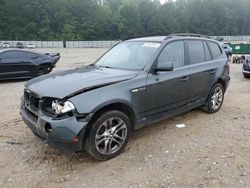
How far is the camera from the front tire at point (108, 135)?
359 centimetres

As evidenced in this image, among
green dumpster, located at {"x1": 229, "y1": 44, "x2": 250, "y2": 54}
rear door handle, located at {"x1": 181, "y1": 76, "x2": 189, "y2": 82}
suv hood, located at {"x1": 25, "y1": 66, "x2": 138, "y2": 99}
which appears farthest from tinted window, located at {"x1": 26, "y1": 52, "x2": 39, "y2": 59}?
green dumpster, located at {"x1": 229, "y1": 44, "x2": 250, "y2": 54}

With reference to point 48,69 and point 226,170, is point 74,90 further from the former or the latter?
point 48,69

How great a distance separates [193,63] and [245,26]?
10172 cm

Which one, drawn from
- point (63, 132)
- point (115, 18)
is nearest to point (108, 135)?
point (63, 132)

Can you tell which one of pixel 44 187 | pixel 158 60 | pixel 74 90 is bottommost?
pixel 44 187

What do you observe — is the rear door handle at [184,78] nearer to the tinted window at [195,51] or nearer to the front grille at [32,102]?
the tinted window at [195,51]

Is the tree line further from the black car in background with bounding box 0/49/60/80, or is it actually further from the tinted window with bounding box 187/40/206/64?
the tinted window with bounding box 187/40/206/64

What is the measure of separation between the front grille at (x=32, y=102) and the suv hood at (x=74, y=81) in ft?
0.23

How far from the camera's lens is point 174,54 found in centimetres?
478

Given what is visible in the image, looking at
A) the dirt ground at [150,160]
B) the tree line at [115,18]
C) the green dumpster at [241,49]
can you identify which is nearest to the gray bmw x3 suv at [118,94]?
the dirt ground at [150,160]

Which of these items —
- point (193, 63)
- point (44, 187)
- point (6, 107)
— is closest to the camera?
point (44, 187)

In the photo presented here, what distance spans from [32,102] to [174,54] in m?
2.51

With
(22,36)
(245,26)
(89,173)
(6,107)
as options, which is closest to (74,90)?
(89,173)

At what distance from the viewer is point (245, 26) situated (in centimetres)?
9531
